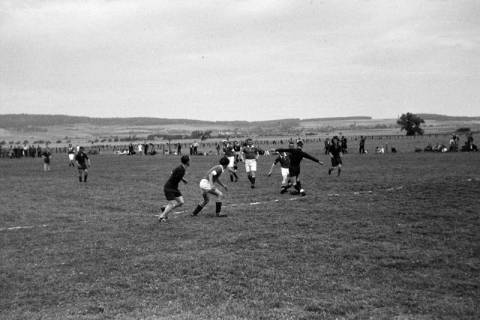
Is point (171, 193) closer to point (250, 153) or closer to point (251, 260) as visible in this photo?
point (251, 260)

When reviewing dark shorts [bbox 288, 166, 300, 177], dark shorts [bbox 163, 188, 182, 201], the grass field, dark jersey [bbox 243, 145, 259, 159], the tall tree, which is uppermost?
the tall tree

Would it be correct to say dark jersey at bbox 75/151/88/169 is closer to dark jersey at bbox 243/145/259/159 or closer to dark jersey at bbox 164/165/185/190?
dark jersey at bbox 243/145/259/159

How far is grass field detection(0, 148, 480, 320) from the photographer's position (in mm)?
7535

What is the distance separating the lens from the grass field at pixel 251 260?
7535 millimetres

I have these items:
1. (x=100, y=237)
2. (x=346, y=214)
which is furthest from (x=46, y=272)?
(x=346, y=214)

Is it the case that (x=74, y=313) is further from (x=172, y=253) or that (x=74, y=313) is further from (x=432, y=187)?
(x=432, y=187)

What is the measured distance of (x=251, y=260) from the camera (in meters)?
9.93

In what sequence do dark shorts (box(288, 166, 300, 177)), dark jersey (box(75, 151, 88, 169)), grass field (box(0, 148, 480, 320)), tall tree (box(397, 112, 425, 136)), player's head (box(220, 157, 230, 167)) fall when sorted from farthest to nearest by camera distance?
tall tree (box(397, 112, 425, 136))
dark jersey (box(75, 151, 88, 169))
dark shorts (box(288, 166, 300, 177))
player's head (box(220, 157, 230, 167))
grass field (box(0, 148, 480, 320))

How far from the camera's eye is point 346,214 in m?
15.0

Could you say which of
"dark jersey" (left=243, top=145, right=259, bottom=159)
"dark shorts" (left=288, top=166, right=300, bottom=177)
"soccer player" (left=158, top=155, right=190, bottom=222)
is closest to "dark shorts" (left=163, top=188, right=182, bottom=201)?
"soccer player" (left=158, top=155, right=190, bottom=222)

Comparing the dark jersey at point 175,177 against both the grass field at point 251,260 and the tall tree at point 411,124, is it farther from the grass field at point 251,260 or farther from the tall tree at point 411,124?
the tall tree at point 411,124

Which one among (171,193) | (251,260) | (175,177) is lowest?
(251,260)

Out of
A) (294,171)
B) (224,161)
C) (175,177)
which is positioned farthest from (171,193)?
(294,171)

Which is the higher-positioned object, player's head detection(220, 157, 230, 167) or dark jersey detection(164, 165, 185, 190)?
player's head detection(220, 157, 230, 167)
